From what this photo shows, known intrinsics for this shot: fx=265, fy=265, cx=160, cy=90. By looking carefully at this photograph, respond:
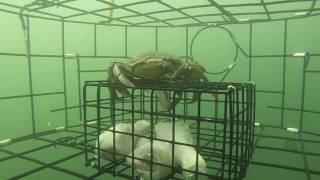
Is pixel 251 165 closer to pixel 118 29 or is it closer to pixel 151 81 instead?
pixel 151 81

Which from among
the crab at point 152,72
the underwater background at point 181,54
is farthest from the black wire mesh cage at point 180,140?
the underwater background at point 181,54

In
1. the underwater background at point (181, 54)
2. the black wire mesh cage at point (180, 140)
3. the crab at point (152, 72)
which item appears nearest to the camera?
the black wire mesh cage at point (180, 140)

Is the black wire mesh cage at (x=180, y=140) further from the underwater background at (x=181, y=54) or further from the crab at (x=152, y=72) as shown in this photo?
the underwater background at (x=181, y=54)

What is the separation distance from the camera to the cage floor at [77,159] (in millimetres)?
764

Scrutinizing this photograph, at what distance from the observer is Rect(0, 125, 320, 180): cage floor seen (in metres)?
0.76

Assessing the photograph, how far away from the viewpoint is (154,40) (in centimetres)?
156

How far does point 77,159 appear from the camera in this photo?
89 centimetres

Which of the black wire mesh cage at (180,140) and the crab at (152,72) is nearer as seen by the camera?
the black wire mesh cage at (180,140)

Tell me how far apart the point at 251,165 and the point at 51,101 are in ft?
3.56

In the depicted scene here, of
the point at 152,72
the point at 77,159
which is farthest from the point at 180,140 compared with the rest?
the point at 77,159

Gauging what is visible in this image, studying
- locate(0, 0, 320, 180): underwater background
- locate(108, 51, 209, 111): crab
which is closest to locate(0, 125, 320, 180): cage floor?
locate(0, 0, 320, 180): underwater background

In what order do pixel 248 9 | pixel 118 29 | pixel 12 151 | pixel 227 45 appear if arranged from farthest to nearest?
pixel 118 29, pixel 227 45, pixel 248 9, pixel 12 151

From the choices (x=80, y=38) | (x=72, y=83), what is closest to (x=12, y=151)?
(x=72, y=83)

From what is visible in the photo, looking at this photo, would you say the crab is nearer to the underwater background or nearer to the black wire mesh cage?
the black wire mesh cage
